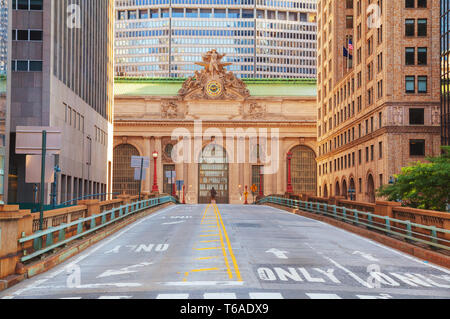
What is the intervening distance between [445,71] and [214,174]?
5966 cm

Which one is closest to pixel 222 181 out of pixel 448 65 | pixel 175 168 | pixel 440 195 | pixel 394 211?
pixel 175 168

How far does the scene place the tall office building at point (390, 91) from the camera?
60812mm

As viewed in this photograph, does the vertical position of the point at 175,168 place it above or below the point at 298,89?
below

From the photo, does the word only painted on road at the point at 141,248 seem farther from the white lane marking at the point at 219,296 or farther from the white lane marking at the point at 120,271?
the white lane marking at the point at 219,296

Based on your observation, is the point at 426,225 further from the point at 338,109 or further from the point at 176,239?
the point at 338,109

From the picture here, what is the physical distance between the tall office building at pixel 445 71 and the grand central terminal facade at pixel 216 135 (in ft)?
165

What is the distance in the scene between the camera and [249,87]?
376 feet

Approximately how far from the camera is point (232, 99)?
110 metres

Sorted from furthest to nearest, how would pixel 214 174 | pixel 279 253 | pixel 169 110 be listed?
pixel 214 174 → pixel 169 110 → pixel 279 253

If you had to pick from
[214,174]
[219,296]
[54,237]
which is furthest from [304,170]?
[219,296]

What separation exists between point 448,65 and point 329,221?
28800mm

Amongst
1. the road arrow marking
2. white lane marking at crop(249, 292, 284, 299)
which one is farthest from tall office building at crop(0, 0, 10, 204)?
white lane marking at crop(249, 292, 284, 299)

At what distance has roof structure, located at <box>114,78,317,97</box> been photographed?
11250 cm

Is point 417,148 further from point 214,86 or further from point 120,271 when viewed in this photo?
point 214,86
